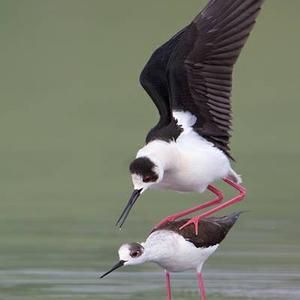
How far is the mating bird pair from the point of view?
10.4m

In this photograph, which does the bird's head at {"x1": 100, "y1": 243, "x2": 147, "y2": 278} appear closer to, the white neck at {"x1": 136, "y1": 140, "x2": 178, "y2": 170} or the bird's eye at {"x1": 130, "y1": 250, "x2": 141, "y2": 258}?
the bird's eye at {"x1": 130, "y1": 250, "x2": 141, "y2": 258}

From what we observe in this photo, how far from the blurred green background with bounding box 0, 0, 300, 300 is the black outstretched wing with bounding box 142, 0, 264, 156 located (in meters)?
1.18

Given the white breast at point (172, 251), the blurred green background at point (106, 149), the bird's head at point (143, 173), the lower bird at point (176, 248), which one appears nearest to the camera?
the bird's head at point (143, 173)

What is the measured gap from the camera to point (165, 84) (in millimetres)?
10992

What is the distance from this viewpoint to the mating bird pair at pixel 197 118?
1042 centimetres

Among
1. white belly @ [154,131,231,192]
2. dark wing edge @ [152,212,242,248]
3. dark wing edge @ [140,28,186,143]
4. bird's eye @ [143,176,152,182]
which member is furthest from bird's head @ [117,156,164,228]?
dark wing edge @ [140,28,186,143]

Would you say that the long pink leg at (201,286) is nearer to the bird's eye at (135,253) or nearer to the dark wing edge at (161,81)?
the bird's eye at (135,253)

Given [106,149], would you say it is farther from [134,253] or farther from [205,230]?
[134,253]

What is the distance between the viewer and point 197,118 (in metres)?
10.8

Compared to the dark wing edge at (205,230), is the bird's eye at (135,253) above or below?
above

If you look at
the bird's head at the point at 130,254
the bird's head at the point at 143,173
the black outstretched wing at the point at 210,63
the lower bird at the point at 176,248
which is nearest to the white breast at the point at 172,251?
the lower bird at the point at 176,248

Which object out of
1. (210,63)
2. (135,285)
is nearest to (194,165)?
(210,63)

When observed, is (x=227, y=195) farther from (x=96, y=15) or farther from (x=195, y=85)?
(x=96, y=15)

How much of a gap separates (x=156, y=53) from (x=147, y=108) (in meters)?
8.37
